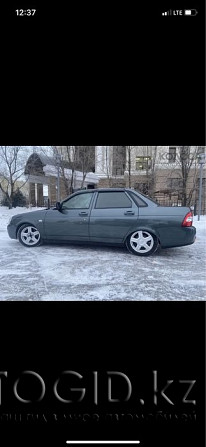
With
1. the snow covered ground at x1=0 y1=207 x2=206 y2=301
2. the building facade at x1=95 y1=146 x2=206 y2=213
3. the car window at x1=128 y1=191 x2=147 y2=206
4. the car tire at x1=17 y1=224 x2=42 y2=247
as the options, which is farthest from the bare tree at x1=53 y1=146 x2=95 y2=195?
the snow covered ground at x1=0 y1=207 x2=206 y2=301

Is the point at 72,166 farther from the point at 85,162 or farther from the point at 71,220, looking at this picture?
the point at 71,220

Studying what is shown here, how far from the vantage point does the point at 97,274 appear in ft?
8.96

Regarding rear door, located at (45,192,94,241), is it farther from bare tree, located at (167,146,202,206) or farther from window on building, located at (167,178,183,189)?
bare tree, located at (167,146,202,206)

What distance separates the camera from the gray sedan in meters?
3.33

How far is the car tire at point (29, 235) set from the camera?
12.7 ft

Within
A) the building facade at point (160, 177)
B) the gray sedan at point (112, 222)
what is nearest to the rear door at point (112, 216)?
the gray sedan at point (112, 222)

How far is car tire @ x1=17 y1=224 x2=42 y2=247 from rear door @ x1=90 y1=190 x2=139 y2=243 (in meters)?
1.06

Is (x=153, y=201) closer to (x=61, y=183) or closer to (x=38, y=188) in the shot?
(x=61, y=183)

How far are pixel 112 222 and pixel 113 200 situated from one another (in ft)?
1.25

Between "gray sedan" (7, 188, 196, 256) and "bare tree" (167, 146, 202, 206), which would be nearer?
"gray sedan" (7, 188, 196, 256)

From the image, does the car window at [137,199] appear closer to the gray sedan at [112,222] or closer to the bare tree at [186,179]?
the gray sedan at [112,222]

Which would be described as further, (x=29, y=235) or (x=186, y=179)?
(x=186, y=179)
